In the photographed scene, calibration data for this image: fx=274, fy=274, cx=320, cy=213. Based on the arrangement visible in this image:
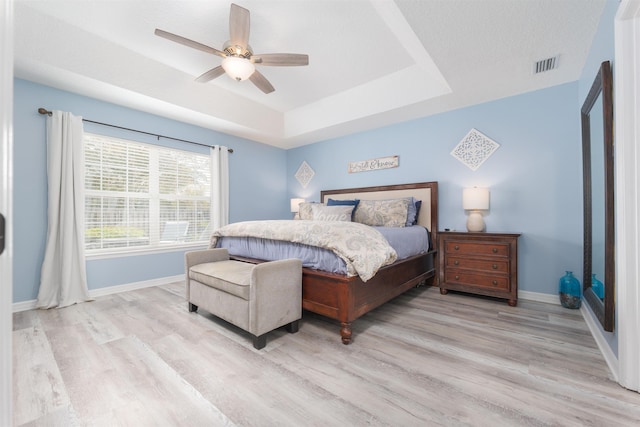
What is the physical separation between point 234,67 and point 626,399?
11.3 feet

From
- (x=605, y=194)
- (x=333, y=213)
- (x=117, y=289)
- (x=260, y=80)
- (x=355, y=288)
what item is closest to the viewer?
(x=605, y=194)

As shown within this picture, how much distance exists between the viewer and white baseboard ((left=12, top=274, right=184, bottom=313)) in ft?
9.04

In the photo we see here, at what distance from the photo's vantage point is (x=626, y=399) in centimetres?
143

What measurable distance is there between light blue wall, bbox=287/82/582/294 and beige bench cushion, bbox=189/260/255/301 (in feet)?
8.91

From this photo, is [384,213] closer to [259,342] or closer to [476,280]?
[476,280]

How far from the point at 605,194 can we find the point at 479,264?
1392mm

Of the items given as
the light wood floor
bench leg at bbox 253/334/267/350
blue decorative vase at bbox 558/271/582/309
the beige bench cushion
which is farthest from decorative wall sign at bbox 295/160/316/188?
blue decorative vase at bbox 558/271/582/309

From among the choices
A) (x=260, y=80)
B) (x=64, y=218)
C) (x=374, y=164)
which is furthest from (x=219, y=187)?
(x=374, y=164)

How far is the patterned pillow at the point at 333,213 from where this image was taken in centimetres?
371

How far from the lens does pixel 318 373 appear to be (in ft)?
5.50

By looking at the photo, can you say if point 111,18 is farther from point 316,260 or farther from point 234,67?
point 316,260

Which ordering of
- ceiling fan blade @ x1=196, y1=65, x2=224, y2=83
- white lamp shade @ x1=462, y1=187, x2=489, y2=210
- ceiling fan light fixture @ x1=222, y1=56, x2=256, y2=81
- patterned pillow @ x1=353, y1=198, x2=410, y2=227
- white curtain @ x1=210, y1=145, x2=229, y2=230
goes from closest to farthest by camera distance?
ceiling fan light fixture @ x1=222, y1=56, x2=256, y2=81
ceiling fan blade @ x1=196, y1=65, x2=224, y2=83
white lamp shade @ x1=462, y1=187, x2=489, y2=210
patterned pillow @ x1=353, y1=198, x2=410, y2=227
white curtain @ x1=210, y1=145, x2=229, y2=230

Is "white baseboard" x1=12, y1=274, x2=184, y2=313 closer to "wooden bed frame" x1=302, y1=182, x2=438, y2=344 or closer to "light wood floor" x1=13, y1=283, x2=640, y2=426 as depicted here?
"light wood floor" x1=13, y1=283, x2=640, y2=426

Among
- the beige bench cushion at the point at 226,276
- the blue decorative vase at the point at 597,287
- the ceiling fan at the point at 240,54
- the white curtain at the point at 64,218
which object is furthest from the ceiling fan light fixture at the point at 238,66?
the blue decorative vase at the point at 597,287
